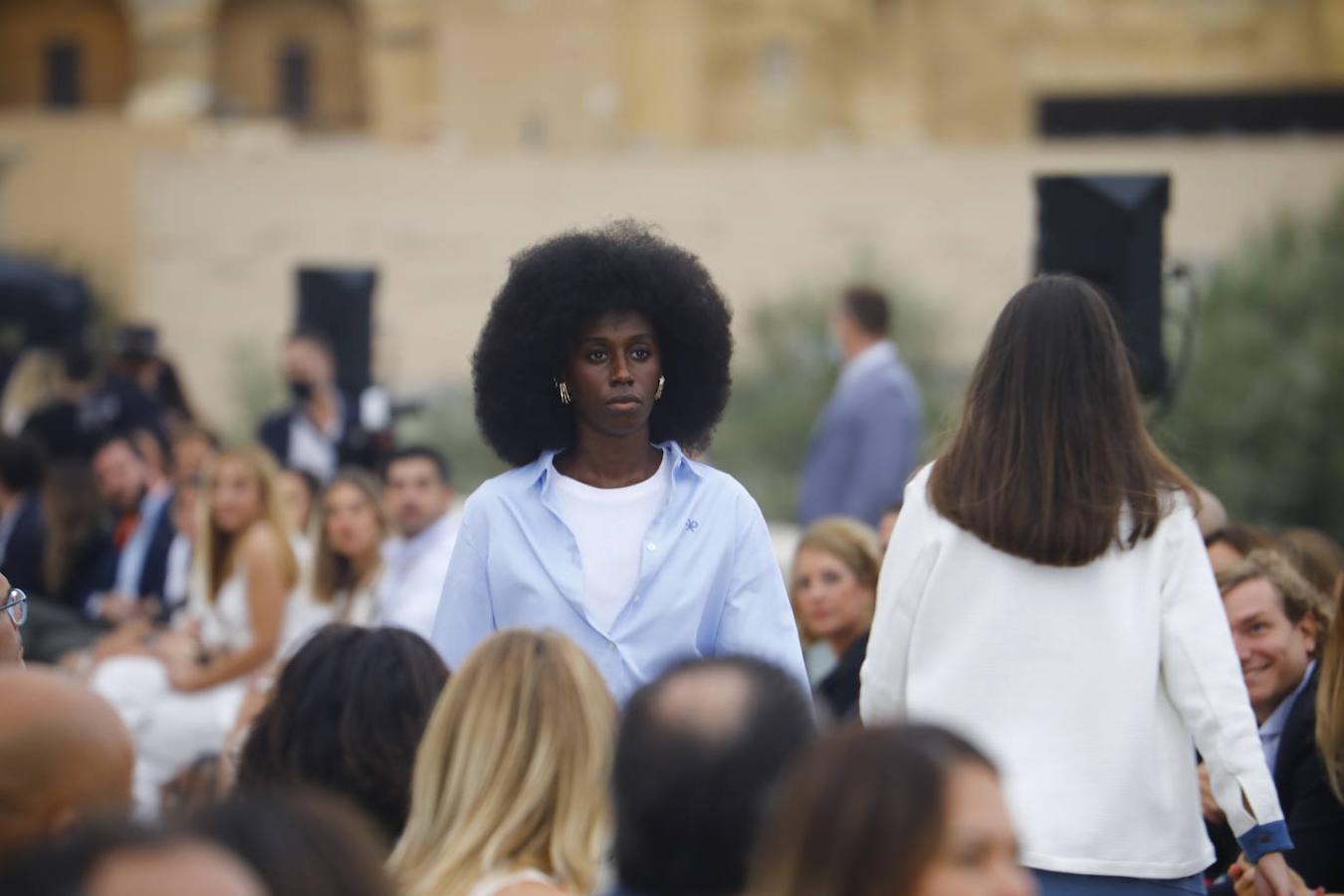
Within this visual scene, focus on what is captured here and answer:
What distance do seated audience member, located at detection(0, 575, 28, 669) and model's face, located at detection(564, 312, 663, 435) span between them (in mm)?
1169

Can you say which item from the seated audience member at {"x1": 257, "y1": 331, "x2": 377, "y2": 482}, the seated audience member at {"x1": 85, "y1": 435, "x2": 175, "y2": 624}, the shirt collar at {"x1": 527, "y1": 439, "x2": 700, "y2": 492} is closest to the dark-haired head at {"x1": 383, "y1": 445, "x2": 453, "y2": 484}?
the seated audience member at {"x1": 85, "y1": 435, "x2": 175, "y2": 624}

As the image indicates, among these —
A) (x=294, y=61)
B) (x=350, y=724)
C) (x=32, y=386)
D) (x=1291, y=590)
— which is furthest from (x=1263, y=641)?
(x=294, y=61)

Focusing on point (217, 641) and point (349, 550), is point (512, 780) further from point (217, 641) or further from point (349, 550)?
point (217, 641)

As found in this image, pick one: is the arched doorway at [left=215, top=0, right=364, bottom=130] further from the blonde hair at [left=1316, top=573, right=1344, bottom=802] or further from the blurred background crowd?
the blonde hair at [left=1316, top=573, right=1344, bottom=802]

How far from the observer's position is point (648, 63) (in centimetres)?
3456

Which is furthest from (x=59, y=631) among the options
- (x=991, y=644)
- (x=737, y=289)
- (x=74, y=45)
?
(x=74, y=45)

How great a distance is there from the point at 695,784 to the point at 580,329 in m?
1.88

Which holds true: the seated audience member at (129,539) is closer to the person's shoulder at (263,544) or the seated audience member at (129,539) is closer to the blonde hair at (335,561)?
the person's shoulder at (263,544)

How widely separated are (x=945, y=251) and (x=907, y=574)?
27.2 metres

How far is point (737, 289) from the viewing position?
101 feet

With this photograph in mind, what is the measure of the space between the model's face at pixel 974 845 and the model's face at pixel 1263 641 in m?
2.70

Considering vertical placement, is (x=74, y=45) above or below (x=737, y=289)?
above

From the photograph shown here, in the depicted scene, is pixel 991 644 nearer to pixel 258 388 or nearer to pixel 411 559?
pixel 411 559

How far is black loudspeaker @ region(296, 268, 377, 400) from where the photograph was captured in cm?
1127
